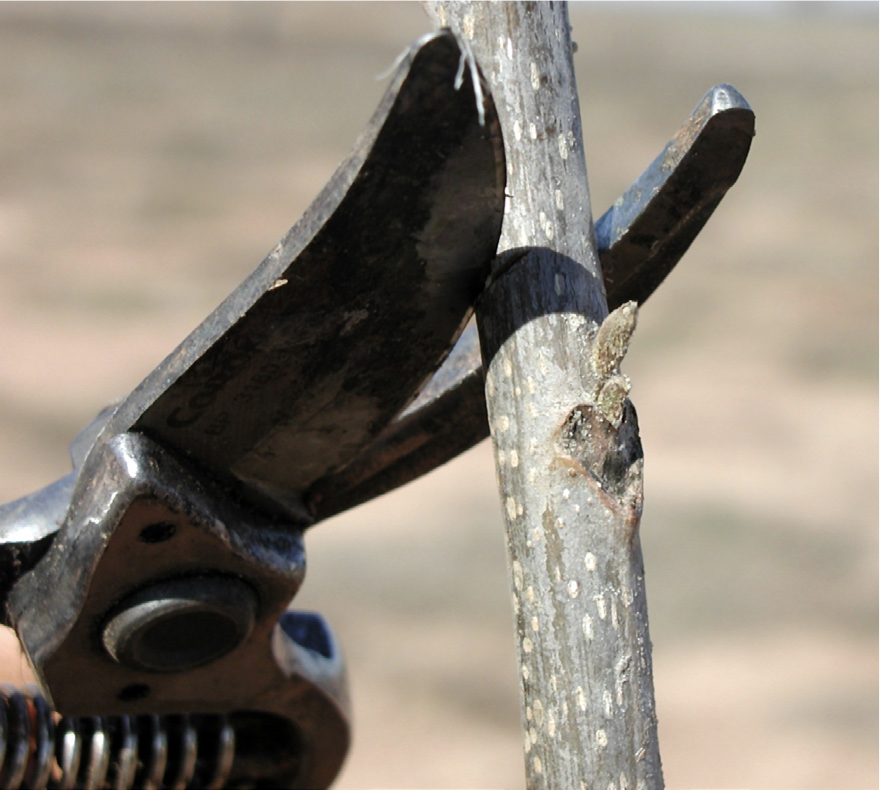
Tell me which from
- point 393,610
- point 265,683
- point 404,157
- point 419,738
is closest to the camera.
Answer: point 404,157

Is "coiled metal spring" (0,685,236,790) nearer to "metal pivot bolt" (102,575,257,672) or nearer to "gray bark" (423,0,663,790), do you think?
"metal pivot bolt" (102,575,257,672)

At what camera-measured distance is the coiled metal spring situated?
104 centimetres

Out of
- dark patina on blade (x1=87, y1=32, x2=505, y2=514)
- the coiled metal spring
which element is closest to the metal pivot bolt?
dark patina on blade (x1=87, y1=32, x2=505, y2=514)

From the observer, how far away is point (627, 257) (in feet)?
2.80

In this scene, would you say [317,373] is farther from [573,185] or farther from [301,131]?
[301,131]

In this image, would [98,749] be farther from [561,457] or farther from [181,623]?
[561,457]

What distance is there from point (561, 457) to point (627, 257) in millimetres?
236

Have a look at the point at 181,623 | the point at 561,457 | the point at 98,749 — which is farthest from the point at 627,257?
the point at 98,749

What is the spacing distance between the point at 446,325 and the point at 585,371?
0.38 ft

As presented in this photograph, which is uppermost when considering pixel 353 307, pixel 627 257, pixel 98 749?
pixel 627 257

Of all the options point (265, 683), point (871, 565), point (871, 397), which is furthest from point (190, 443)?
point (871, 397)

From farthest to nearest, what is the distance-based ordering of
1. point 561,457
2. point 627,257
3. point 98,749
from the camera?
point 98,749
point 627,257
point 561,457

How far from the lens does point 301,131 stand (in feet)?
21.1

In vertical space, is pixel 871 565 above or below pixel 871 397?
below
